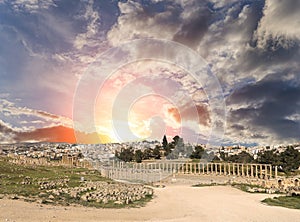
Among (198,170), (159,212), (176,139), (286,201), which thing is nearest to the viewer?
(159,212)

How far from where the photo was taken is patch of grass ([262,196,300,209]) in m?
24.1

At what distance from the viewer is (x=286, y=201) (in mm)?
26094

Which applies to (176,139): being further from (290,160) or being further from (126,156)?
(290,160)

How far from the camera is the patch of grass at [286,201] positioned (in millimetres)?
24062

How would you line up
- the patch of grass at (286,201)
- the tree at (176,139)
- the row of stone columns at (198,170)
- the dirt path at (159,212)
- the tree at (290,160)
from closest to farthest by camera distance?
the dirt path at (159,212) < the patch of grass at (286,201) < the row of stone columns at (198,170) < the tree at (290,160) < the tree at (176,139)

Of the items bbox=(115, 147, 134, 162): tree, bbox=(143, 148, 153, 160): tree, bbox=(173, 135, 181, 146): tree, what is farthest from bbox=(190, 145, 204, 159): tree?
bbox=(115, 147, 134, 162): tree

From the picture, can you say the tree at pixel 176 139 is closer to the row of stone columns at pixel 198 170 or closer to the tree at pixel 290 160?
the row of stone columns at pixel 198 170

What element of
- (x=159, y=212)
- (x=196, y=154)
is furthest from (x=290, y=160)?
(x=159, y=212)

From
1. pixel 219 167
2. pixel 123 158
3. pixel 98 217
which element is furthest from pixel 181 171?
pixel 98 217

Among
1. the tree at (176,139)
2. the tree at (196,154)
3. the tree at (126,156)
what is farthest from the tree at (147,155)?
the tree at (196,154)

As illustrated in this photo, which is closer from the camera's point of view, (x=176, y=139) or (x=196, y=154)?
(x=196, y=154)

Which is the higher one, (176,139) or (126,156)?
(176,139)

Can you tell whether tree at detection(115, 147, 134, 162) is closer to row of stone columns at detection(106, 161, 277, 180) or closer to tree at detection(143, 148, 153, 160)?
tree at detection(143, 148, 153, 160)

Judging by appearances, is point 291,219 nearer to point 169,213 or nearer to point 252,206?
point 252,206
